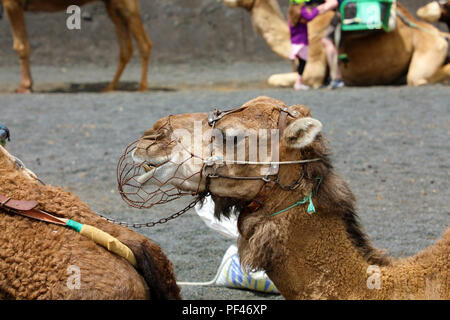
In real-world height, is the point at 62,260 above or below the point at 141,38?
above

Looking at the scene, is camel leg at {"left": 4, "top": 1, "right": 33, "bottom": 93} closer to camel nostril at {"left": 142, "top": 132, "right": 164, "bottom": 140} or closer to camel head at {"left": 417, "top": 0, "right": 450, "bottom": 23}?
camel head at {"left": 417, "top": 0, "right": 450, "bottom": 23}

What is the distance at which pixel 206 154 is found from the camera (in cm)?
227

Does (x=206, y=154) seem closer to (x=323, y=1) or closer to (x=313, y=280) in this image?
(x=313, y=280)

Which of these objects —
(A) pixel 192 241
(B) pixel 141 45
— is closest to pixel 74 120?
(B) pixel 141 45

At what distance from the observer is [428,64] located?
923 cm

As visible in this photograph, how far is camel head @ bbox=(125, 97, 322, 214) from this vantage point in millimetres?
2244

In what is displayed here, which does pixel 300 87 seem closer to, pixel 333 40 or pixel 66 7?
pixel 333 40

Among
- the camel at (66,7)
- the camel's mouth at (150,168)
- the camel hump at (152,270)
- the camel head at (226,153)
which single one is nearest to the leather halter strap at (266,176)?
the camel head at (226,153)

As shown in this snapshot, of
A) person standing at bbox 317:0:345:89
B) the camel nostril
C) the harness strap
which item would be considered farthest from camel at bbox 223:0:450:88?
the harness strap

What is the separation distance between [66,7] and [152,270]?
30.0 ft

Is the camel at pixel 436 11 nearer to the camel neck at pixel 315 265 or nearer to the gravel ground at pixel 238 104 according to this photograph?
the gravel ground at pixel 238 104

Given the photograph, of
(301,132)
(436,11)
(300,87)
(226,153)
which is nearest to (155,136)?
(226,153)

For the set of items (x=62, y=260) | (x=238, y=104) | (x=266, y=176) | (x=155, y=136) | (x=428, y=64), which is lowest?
(x=238, y=104)

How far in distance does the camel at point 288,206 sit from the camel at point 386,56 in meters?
7.24
